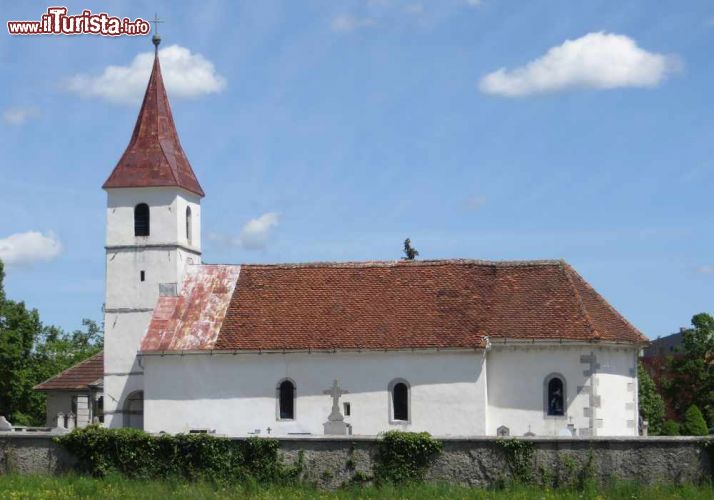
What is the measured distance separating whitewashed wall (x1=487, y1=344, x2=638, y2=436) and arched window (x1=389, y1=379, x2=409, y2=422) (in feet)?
9.83

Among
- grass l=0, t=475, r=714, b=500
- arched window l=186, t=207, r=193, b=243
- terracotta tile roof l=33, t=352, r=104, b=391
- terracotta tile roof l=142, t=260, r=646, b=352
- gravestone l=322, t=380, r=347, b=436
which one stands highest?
arched window l=186, t=207, r=193, b=243

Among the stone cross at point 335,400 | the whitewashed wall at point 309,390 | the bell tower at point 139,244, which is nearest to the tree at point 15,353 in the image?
the bell tower at point 139,244

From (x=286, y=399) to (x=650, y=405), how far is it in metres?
25.0

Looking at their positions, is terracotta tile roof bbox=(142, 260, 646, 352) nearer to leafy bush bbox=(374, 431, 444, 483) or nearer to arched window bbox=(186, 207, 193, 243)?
arched window bbox=(186, 207, 193, 243)

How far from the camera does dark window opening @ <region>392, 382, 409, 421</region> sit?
47562mm

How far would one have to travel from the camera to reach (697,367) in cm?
7175

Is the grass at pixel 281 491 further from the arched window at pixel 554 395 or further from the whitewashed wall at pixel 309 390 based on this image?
the arched window at pixel 554 395

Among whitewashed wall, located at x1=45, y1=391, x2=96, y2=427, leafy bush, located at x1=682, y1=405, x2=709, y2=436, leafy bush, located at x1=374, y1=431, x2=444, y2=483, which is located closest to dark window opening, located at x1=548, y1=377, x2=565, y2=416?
leafy bush, located at x1=374, y1=431, x2=444, y2=483

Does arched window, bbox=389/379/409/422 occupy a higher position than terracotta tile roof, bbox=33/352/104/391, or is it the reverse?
terracotta tile roof, bbox=33/352/104/391

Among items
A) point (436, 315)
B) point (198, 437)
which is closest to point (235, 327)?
point (436, 315)

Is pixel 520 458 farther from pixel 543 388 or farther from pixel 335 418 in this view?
pixel 543 388

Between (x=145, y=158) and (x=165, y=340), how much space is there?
8364 millimetres

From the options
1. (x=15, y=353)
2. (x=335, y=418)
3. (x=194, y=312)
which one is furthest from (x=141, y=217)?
(x=15, y=353)

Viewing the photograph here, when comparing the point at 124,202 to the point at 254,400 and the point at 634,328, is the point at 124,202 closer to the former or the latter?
the point at 254,400
